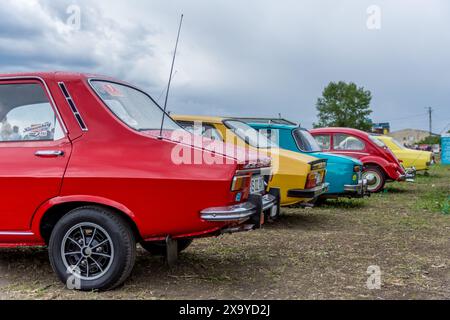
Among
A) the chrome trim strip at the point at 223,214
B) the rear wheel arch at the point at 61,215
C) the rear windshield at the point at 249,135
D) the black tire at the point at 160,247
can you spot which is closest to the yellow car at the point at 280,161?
the rear windshield at the point at 249,135

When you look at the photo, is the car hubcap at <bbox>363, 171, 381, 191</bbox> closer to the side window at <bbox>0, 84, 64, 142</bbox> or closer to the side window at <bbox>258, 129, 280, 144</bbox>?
the side window at <bbox>258, 129, 280, 144</bbox>

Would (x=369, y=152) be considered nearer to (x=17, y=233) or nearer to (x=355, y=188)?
(x=355, y=188)

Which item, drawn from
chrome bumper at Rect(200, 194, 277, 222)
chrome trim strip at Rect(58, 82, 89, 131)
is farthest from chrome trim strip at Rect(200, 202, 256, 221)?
chrome trim strip at Rect(58, 82, 89, 131)

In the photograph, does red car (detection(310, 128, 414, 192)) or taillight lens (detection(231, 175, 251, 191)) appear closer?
taillight lens (detection(231, 175, 251, 191))

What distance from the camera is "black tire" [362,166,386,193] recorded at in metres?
13.7

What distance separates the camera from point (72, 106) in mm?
4523

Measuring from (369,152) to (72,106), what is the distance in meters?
10.5

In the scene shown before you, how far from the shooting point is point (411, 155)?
58.8 feet

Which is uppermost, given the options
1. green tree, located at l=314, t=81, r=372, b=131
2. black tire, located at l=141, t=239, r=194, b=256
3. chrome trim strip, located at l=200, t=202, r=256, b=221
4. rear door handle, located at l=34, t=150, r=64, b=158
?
green tree, located at l=314, t=81, r=372, b=131

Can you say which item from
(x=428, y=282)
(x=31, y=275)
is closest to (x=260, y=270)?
(x=428, y=282)

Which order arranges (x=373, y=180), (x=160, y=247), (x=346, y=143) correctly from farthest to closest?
(x=373, y=180) < (x=346, y=143) < (x=160, y=247)

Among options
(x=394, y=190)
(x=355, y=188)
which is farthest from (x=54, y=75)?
(x=394, y=190)

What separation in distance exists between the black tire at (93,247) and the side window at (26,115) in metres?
0.78

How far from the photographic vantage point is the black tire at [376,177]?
13730mm
